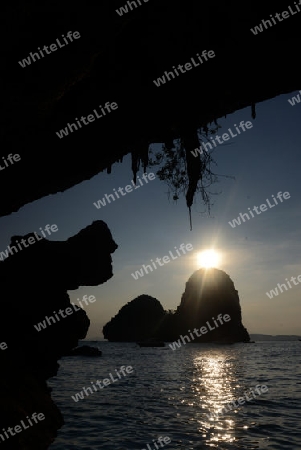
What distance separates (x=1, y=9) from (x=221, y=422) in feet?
43.1

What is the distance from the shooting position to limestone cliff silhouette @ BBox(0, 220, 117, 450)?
22.1 ft

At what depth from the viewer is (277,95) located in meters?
5.20

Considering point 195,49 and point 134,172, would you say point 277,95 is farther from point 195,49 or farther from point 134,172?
point 134,172

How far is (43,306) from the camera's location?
923 cm

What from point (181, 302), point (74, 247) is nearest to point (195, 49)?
point (74, 247)

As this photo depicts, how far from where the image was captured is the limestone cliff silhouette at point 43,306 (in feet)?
22.1
